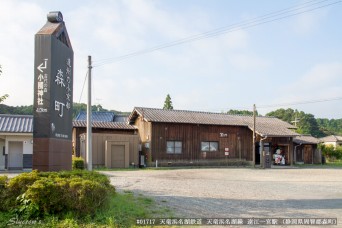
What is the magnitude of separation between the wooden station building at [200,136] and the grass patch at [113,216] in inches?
859

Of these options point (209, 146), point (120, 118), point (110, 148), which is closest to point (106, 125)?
point (110, 148)

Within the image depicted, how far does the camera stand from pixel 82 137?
30.3 m

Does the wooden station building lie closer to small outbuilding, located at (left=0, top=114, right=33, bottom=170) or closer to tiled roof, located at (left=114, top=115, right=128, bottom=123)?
small outbuilding, located at (left=0, top=114, right=33, bottom=170)

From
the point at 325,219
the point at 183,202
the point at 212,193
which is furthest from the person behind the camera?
the point at 212,193

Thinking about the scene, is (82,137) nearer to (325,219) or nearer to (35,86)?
(35,86)

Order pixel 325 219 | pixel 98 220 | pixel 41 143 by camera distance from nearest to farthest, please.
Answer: pixel 98 220, pixel 325 219, pixel 41 143

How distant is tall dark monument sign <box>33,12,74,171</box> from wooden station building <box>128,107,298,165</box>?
2020 centimetres

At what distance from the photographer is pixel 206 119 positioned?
3488 cm

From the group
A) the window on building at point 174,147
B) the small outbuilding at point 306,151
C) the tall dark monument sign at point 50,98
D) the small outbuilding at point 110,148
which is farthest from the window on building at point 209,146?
the tall dark monument sign at point 50,98

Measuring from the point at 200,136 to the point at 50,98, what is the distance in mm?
24572

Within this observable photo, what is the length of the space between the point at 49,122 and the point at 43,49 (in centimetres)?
198

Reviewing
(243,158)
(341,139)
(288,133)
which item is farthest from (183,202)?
(341,139)

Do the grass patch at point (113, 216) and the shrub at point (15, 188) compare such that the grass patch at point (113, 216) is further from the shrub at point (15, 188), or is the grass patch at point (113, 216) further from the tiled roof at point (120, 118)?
the tiled roof at point (120, 118)

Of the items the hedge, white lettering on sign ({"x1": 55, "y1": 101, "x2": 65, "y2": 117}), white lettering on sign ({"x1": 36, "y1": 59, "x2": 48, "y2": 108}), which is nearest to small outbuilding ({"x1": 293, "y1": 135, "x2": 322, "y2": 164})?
white lettering on sign ({"x1": 55, "y1": 101, "x2": 65, "y2": 117})
